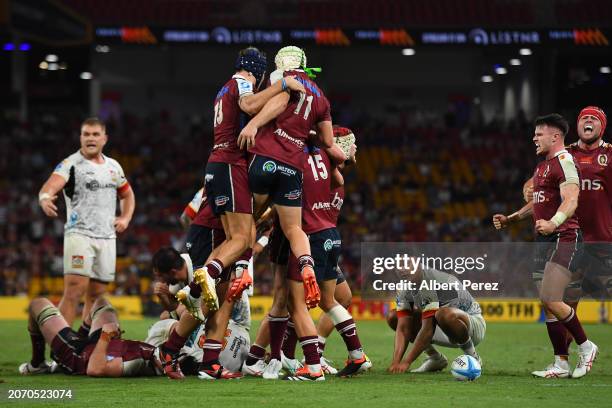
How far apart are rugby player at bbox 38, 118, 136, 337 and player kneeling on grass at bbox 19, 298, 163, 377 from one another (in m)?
1.40

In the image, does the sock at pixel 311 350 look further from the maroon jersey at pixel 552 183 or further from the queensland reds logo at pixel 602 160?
the queensland reds logo at pixel 602 160

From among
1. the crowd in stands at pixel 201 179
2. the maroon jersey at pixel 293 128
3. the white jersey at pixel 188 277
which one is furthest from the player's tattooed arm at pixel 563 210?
the crowd in stands at pixel 201 179

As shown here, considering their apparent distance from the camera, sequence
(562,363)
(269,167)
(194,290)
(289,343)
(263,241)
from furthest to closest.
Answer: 1. (263,241)
2. (289,343)
3. (562,363)
4. (269,167)
5. (194,290)

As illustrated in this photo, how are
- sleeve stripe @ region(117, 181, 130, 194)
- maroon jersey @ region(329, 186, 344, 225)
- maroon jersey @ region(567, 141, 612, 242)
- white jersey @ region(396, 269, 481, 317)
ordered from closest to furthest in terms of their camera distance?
maroon jersey @ region(329, 186, 344, 225) < white jersey @ region(396, 269, 481, 317) < maroon jersey @ region(567, 141, 612, 242) < sleeve stripe @ region(117, 181, 130, 194)

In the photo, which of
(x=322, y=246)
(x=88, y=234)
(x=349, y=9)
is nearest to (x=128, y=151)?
(x=349, y=9)

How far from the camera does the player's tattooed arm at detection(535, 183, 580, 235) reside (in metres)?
9.17

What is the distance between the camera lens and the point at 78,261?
10.8 meters

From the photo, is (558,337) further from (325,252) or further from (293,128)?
(293,128)

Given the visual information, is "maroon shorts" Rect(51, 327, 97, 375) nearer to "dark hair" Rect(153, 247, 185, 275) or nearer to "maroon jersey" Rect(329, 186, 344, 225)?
"dark hair" Rect(153, 247, 185, 275)

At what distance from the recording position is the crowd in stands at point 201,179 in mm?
24953

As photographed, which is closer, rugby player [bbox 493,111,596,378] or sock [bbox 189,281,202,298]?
sock [bbox 189,281,202,298]

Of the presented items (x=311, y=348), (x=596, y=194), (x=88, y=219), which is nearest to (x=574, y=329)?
(x=596, y=194)

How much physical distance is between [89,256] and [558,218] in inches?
189

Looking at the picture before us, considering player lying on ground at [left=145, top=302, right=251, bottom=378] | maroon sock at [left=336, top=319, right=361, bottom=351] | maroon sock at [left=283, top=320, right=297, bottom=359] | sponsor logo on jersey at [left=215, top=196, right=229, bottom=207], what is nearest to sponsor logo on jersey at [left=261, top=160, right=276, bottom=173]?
sponsor logo on jersey at [left=215, top=196, right=229, bottom=207]
